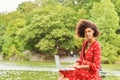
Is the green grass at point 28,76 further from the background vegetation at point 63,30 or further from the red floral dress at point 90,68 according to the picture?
the background vegetation at point 63,30

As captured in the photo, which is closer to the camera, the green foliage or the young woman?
the young woman

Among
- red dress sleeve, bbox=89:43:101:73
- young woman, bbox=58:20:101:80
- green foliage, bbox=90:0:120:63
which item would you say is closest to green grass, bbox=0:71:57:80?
young woman, bbox=58:20:101:80

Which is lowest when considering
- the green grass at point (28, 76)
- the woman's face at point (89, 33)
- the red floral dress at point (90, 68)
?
the green grass at point (28, 76)

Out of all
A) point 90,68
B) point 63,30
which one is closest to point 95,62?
point 90,68

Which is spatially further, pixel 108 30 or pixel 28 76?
pixel 108 30

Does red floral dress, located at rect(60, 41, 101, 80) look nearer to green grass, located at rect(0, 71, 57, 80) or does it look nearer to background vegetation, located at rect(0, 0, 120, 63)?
green grass, located at rect(0, 71, 57, 80)

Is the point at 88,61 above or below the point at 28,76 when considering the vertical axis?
above

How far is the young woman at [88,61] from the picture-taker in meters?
6.49

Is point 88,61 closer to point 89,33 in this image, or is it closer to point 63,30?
point 89,33

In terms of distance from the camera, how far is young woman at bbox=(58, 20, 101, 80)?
649 centimetres

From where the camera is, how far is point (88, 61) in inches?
259

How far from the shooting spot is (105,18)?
128 feet

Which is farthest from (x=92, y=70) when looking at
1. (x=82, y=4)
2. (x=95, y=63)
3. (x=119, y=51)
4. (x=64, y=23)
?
(x=82, y=4)

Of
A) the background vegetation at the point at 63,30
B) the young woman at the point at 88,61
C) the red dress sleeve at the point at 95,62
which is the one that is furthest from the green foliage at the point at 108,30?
the red dress sleeve at the point at 95,62
